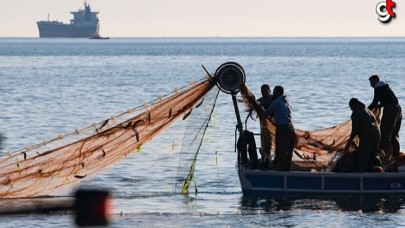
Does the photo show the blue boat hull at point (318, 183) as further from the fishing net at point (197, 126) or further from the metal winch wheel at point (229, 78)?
the metal winch wheel at point (229, 78)

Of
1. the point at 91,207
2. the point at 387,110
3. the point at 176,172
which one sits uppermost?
the point at 91,207

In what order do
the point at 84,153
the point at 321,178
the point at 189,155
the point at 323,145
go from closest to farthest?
the point at 84,153 < the point at 189,155 < the point at 321,178 < the point at 323,145

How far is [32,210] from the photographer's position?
11.7ft

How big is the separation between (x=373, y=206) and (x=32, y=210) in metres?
13.3

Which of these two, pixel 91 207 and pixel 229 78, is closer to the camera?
pixel 91 207

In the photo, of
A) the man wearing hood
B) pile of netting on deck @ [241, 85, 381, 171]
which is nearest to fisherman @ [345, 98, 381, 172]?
the man wearing hood

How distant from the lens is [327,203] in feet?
55.1

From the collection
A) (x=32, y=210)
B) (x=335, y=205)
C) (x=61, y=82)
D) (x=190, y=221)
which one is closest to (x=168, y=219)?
(x=190, y=221)

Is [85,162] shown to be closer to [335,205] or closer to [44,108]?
[335,205]

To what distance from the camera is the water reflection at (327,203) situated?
1638 centimetres

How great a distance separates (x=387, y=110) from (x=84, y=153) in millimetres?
4795

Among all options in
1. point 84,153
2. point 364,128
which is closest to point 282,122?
point 364,128

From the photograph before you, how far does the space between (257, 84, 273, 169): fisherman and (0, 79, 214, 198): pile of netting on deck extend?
1.62 m

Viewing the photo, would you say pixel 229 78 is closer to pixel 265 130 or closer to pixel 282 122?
pixel 282 122
